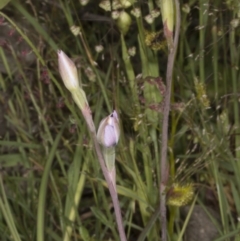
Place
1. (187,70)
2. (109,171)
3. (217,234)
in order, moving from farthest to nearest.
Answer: (187,70) < (217,234) < (109,171)

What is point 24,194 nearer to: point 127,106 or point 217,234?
point 127,106

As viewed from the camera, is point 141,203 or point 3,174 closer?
point 141,203

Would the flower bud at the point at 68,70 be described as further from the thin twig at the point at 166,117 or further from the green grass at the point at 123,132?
the green grass at the point at 123,132

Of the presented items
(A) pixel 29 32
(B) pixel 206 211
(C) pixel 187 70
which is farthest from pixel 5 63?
(B) pixel 206 211

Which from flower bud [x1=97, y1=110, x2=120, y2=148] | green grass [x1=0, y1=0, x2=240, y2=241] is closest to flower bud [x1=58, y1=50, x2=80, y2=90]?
flower bud [x1=97, y1=110, x2=120, y2=148]

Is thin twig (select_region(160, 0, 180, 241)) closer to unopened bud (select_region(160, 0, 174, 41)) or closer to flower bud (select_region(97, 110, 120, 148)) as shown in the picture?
unopened bud (select_region(160, 0, 174, 41))

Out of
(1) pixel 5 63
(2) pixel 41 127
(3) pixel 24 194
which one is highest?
(1) pixel 5 63

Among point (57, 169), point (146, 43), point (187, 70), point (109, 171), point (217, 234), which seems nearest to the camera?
point (109, 171)
